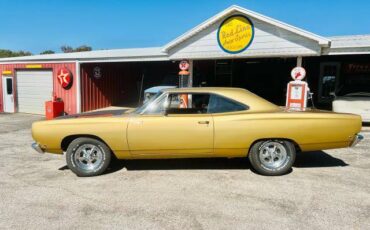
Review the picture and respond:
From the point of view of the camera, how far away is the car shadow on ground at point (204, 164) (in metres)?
5.27

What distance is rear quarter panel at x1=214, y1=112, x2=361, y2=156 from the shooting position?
4.59 meters

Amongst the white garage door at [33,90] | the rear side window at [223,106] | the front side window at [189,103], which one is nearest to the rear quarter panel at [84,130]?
the front side window at [189,103]

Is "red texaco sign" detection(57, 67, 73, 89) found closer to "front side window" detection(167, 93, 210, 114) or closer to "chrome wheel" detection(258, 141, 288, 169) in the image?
"front side window" detection(167, 93, 210, 114)

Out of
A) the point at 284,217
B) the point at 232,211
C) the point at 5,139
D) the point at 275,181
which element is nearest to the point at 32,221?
the point at 232,211

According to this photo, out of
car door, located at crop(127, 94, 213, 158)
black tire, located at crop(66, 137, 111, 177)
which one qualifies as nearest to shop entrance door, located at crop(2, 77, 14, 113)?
black tire, located at crop(66, 137, 111, 177)

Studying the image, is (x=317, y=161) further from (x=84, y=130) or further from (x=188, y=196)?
(x=84, y=130)

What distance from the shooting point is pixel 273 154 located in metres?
4.79

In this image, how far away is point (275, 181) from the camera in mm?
4508

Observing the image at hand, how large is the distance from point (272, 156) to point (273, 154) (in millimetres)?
39

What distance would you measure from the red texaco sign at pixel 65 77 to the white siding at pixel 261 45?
5980 millimetres

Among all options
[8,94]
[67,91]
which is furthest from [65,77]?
[8,94]

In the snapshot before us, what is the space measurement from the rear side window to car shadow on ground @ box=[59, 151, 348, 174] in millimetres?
1168

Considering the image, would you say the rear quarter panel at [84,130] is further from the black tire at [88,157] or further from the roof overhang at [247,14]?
the roof overhang at [247,14]

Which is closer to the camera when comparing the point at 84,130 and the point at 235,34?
the point at 84,130
